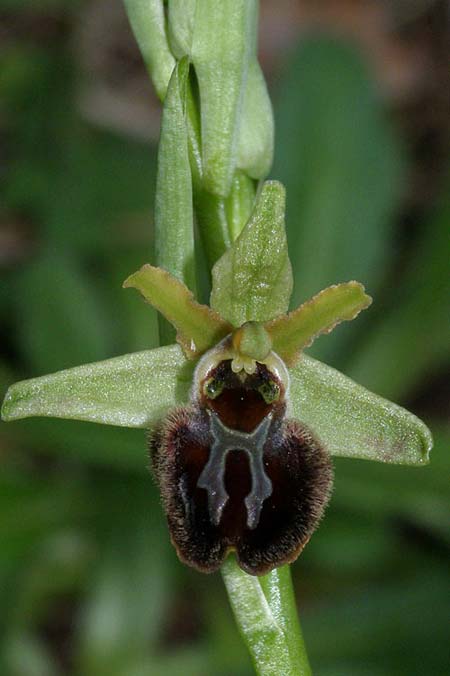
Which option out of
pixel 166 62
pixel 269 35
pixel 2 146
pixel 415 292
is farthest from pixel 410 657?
pixel 269 35

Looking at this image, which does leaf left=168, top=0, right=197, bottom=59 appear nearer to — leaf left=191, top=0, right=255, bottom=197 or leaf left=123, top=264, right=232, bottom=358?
leaf left=191, top=0, right=255, bottom=197

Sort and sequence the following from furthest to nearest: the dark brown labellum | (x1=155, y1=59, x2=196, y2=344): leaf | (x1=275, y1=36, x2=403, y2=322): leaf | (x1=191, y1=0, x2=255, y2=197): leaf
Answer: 1. (x1=275, y1=36, x2=403, y2=322): leaf
2. (x1=191, y1=0, x2=255, y2=197): leaf
3. (x1=155, y1=59, x2=196, y2=344): leaf
4. the dark brown labellum

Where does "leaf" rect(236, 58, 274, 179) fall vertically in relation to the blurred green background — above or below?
above

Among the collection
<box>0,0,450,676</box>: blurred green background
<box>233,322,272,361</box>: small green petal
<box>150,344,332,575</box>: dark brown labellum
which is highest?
<box>233,322,272,361</box>: small green petal

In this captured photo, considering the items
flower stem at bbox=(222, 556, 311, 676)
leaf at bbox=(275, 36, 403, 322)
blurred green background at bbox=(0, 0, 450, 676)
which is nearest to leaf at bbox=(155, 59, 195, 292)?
flower stem at bbox=(222, 556, 311, 676)

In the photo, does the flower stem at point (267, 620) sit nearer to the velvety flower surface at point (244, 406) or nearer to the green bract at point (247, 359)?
the velvety flower surface at point (244, 406)

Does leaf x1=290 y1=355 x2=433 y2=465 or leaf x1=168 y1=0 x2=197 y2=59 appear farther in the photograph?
leaf x1=168 y1=0 x2=197 y2=59

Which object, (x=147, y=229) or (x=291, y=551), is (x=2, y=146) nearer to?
(x=147, y=229)

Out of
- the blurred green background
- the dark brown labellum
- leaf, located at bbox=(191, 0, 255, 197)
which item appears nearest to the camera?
the dark brown labellum

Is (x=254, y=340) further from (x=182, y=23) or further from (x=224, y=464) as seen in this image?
(x=182, y=23)
